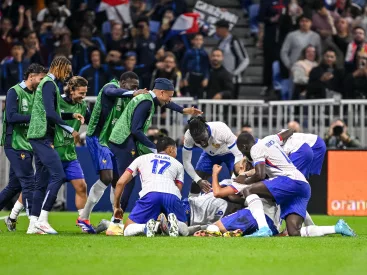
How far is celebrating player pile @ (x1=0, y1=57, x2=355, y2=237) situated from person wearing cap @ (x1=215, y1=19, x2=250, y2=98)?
8045 millimetres

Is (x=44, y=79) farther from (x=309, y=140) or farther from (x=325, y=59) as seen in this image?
(x=325, y=59)

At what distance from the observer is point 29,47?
25.3 m

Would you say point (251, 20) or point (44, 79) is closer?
point (44, 79)

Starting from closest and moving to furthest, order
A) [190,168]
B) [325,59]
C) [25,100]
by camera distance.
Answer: [25,100] → [190,168] → [325,59]

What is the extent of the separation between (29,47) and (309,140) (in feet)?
32.2

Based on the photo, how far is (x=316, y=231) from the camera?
14.8 metres

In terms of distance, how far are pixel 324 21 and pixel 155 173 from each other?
1261cm

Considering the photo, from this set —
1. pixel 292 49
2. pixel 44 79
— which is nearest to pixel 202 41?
pixel 292 49

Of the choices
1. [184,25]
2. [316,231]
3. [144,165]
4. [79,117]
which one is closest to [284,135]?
[316,231]

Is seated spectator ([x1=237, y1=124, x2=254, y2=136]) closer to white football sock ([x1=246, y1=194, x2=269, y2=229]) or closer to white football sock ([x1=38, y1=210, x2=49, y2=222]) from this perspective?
white football sock ([x1=246, y1=194, x2=269, y2=229])

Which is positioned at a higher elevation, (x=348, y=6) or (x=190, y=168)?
(x=348, y=6)

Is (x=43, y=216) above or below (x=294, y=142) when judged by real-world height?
below

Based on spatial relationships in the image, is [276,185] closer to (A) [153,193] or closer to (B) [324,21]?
(A) [153,193]

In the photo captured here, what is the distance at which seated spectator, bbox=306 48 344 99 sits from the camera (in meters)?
24.1
